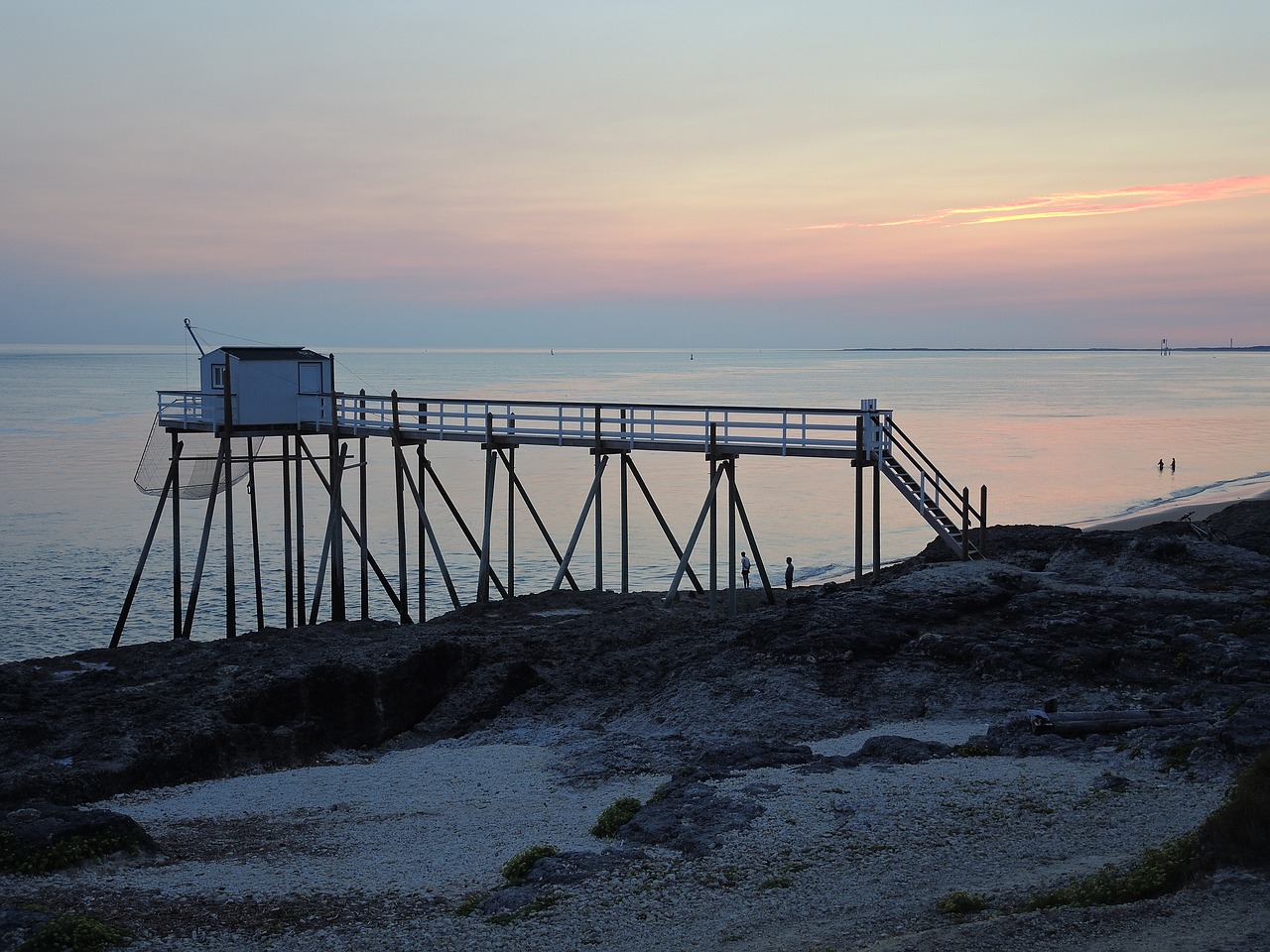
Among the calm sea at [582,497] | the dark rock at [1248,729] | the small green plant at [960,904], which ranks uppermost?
the dark rock at [1248,729]

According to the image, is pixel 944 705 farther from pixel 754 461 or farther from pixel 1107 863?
pixel 754 461

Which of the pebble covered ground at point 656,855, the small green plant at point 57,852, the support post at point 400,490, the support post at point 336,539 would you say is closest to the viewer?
the pebble covered ground at point 656,855

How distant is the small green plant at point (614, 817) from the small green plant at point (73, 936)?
442 cm

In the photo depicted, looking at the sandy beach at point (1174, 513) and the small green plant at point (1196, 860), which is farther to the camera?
the sandy beach at point (1174, 513)

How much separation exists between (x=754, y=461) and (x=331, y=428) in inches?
1832

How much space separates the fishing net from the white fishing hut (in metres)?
0.81

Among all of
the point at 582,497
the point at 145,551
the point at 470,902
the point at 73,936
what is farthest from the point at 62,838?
the point at 582,497

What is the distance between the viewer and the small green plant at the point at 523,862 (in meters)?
10.9

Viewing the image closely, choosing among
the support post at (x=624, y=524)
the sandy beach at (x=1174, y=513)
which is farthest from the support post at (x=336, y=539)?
the sandy beach at (x=1174, y=513)

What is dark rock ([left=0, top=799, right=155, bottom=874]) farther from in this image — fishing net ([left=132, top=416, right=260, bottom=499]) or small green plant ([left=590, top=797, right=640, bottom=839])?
fishing net ([left=132, top=416, right=260, bottom=499])

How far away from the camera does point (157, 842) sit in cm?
1265

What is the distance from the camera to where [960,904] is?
30.6 feet

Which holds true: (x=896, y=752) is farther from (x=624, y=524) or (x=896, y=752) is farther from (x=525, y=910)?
(x=624, y=524)

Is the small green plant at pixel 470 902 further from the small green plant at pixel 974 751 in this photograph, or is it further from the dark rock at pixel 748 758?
the small green plant at pixel 974 751
